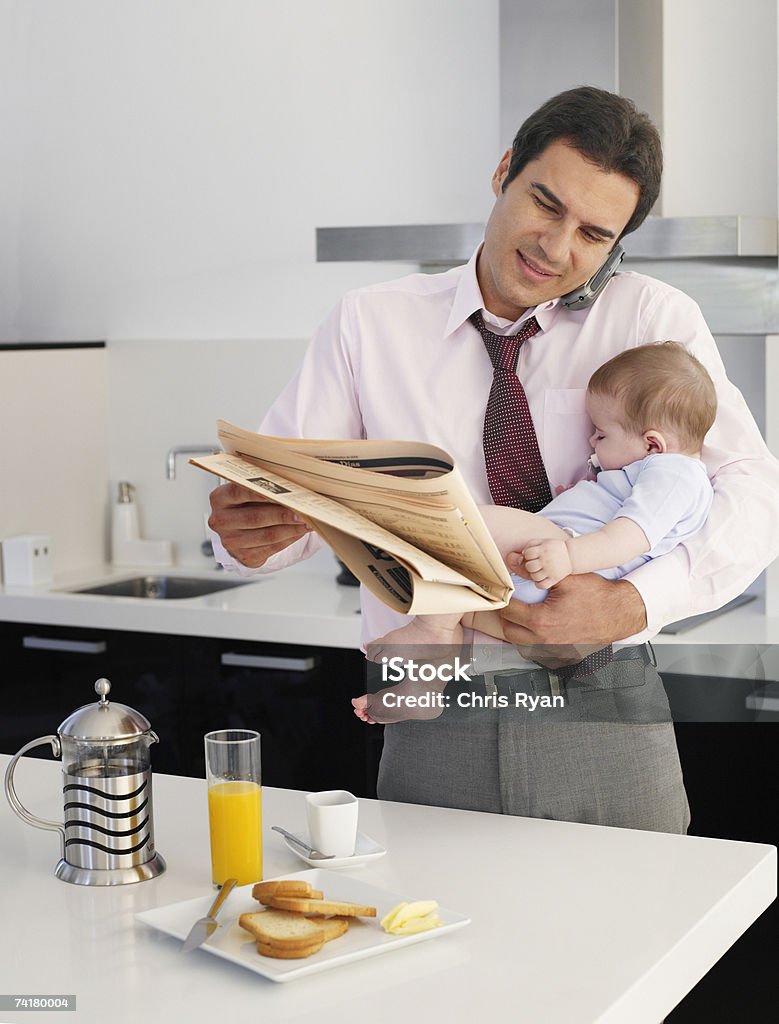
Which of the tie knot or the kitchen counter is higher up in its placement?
the tie knot

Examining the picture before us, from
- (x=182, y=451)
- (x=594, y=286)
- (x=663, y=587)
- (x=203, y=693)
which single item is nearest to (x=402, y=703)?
(x=663, y=587)

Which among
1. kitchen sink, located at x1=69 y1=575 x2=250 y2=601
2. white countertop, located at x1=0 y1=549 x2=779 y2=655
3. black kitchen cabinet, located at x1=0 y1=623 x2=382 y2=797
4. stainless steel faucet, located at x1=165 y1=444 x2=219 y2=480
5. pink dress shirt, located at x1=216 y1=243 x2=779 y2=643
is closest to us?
pink dress shirt, located at x1=216 y1=243 x2=779 y2=643

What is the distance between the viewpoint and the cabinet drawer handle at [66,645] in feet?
10.1

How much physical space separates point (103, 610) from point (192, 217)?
1.16 metres

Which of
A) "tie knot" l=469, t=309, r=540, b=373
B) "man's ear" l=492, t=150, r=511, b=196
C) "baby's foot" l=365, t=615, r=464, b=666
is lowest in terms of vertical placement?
"baby's foot" l=365, t=615, r=464, b=666

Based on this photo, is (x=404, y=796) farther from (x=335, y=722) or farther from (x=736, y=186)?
(x=736, y=186)

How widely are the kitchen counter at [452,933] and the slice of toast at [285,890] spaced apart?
0.08 meters

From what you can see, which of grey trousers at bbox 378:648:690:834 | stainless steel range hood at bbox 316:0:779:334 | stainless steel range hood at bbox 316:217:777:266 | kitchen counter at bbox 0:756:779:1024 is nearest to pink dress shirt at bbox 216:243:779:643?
grey trousers at bbox 378:648:690:834

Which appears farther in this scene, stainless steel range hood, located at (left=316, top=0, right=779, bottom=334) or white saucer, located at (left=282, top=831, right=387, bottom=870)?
stainless steel range hood, located at (left=316, top=0, right=779, bottom=334)

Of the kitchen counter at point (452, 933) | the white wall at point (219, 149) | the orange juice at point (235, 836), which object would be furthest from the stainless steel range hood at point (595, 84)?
the orange juice at point (235, 836)

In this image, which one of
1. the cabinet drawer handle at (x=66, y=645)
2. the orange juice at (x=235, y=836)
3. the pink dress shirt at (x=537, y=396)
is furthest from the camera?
the cabinet drawer handle at (x=66, y=645)

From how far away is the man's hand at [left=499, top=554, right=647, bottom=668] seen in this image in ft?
4.79

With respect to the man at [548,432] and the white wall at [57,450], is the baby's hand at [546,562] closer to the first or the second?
the man at [548,432]

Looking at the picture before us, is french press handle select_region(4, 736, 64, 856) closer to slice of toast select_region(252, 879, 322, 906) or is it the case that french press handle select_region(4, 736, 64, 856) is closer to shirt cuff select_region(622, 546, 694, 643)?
slice of toast select_region(252, 879, 322, 906)
